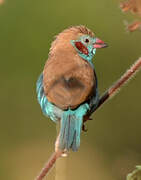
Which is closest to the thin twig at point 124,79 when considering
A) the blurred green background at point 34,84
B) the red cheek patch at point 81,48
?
the red cheek patch at point 81,48

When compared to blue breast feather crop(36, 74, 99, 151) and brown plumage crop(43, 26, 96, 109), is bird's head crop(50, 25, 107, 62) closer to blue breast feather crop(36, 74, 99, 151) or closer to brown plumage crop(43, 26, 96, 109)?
brown plumage crop(43, 26, 96, 109)

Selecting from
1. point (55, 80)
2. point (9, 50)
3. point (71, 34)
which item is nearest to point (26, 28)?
point (9, 50)

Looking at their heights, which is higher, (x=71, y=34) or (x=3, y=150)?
(x=71, y=34)

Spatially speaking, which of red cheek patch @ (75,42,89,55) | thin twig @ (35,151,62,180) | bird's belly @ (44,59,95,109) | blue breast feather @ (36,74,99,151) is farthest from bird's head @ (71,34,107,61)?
thin twig @ (35,151,62,180)

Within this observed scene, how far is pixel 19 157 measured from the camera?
646 cm

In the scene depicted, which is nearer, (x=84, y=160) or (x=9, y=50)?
(x=84, y=160)

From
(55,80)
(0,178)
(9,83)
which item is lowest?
(0,178)

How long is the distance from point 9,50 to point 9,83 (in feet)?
1.18

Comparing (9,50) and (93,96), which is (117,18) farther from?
(93,96)

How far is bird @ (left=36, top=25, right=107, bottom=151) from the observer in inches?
156

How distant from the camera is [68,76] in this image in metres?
4.21

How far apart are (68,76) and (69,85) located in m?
0.10

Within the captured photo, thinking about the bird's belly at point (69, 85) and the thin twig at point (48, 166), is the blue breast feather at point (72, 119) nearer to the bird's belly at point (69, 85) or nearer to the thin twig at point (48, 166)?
the bird's belly at point (69, 85)

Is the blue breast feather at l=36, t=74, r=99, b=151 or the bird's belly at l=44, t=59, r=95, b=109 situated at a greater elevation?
the bird's belly at l=44, t=59, r=95, b=109
